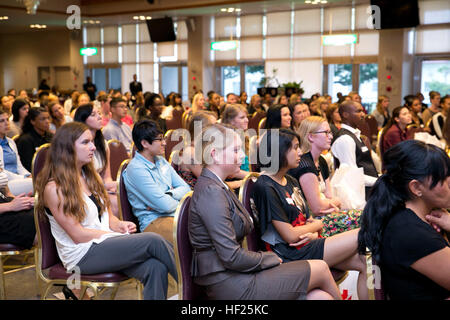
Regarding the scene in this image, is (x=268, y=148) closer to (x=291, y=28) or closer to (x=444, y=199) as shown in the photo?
(x=444, y=199)

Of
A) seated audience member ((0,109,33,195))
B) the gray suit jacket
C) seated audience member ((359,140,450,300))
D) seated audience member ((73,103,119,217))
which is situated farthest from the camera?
seated audience member ((73,103,119,217))

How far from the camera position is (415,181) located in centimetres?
191

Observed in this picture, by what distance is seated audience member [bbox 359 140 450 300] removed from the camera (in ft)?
6.03

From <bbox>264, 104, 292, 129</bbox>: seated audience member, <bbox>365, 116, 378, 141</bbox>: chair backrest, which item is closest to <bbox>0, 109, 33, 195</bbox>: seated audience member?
<bbox>264, 104, 292, 129</bbox>: seated audience member

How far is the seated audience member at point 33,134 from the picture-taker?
4820 millimetres

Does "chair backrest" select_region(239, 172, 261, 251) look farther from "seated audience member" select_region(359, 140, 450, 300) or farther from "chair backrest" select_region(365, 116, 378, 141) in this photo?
"chair backrest" select_region(365, 116, 378, 141)

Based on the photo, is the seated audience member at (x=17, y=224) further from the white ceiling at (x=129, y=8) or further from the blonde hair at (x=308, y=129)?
the white ceiling at (x=129, y=8)

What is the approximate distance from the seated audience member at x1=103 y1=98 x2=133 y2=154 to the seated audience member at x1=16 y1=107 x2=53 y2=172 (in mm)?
1035

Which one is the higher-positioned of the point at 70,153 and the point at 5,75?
the point at 5,75

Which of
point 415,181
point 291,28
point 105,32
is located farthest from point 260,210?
point 105,32

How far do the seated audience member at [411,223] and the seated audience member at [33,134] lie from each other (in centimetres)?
377

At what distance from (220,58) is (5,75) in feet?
41.4
